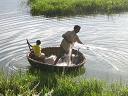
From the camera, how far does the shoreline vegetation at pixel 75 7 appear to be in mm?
26966

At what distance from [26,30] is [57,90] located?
10.3 meters

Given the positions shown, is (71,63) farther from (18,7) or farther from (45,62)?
(18,7)

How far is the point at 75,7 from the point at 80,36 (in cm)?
735

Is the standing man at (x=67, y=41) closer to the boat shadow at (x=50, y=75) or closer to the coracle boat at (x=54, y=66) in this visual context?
the coracle boat at (x=54, y=66)

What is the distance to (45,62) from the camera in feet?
51.6

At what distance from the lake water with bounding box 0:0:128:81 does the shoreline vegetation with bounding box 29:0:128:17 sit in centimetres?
98

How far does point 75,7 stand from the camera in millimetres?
27938

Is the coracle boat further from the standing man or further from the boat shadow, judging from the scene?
the standing man

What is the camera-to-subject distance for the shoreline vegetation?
27.0 m

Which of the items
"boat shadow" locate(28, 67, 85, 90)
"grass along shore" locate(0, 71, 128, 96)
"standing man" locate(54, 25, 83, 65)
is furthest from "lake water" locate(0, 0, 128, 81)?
"grass along shore" locate(0, 71, 128, 96)

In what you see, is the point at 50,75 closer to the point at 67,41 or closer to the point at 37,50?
the point at 37,50

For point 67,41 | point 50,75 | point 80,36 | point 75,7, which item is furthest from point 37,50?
point 75,7

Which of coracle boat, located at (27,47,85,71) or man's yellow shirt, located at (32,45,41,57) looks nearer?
coracle boat, located at (27,47,85,71)

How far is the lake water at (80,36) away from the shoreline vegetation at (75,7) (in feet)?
3.23
